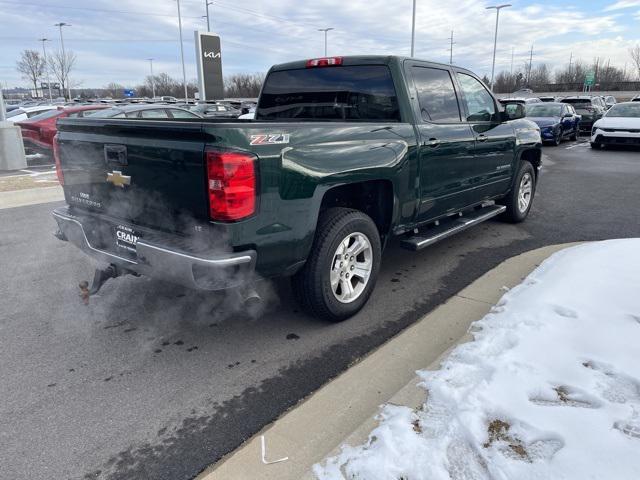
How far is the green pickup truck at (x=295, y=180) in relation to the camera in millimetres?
2877

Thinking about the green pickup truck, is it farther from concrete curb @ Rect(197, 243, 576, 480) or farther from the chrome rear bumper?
concrete curb @ Rect(197, 243, 576, 480)

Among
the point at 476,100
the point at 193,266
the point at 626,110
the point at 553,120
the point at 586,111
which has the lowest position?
the point at 193,266

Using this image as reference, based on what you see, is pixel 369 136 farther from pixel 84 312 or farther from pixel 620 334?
pixel 84 312

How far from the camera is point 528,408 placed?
Result: 2.45m

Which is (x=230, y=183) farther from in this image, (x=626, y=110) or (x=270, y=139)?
(x=626, y=110)

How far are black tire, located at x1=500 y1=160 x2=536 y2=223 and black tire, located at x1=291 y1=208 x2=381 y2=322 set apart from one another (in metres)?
3.43

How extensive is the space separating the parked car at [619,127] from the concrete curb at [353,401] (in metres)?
14.8

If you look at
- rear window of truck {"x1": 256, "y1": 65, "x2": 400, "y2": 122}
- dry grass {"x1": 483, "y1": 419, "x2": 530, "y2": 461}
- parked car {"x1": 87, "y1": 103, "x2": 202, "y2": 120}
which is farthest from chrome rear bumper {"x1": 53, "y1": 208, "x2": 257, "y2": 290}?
parked car {"x1": 87, "y1": 103, "x2": 202, "y2": 120}

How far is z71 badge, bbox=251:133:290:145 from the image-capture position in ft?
9.40

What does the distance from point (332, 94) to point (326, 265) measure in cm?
189

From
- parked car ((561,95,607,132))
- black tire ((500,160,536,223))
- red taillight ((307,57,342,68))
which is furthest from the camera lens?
parked car ((561,95,607,132))

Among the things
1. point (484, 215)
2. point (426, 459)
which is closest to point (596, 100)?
point (484, 215)

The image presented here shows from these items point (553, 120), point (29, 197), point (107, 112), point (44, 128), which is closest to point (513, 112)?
point (29, 197)

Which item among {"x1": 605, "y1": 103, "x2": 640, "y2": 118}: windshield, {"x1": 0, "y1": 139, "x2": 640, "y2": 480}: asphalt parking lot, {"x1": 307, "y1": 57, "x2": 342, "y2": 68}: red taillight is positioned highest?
{"x1": 307, "y1": 57, "x2": 342, "y2": 68}: red taillight
